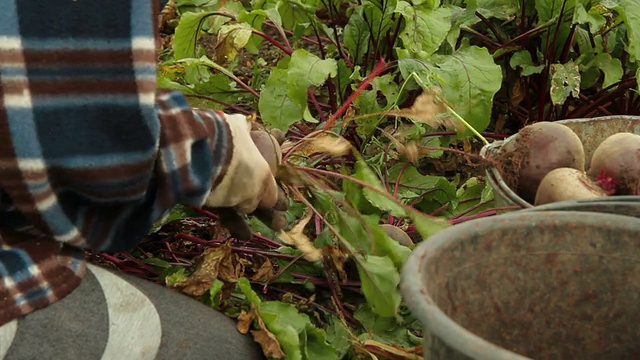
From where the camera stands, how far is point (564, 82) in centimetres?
255

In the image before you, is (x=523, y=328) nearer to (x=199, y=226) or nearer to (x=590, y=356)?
(x=590, y=356)

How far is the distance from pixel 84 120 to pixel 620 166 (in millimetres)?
1100

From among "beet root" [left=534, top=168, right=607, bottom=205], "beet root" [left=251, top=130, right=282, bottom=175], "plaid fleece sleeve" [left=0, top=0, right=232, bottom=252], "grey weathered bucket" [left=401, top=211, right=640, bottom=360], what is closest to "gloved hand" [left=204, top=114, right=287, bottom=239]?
"beet root" [left=251, top=130, right=282, bottom=175]

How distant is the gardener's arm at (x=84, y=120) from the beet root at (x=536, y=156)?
0.82m

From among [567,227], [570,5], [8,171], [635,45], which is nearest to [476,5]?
[570,5]

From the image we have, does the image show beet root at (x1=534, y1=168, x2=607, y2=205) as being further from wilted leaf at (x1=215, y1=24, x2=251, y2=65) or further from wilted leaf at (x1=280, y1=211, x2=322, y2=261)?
wilted leaf at (x1=215, y1=24, x2=251, y2=65)

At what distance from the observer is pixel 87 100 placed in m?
1.31

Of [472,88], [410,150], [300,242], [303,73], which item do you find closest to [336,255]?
[300,242]

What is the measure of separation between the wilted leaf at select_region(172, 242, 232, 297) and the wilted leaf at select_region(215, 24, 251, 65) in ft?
2.53

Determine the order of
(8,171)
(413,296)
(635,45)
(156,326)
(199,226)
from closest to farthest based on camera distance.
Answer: (413,296) → (8,171) → (156,326) → (199,226) → (635,45)

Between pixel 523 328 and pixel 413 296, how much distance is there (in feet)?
1.10

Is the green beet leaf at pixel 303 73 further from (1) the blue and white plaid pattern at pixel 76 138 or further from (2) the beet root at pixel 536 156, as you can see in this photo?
(1) the blue and white plaid pattern at pixel 76 138

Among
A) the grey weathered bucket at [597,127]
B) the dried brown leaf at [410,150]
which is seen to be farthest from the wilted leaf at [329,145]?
the grey weathered bucket at [597,127]

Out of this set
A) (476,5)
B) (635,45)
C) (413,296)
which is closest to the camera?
(413,296)
